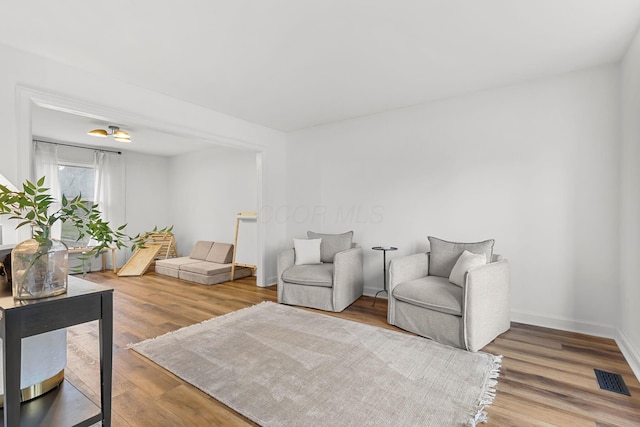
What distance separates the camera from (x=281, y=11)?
208 cm

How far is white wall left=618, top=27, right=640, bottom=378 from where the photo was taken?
2.33m

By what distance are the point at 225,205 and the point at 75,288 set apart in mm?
5050

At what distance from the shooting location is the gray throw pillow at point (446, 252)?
316cm

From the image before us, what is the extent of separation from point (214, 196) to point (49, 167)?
2.91 metres

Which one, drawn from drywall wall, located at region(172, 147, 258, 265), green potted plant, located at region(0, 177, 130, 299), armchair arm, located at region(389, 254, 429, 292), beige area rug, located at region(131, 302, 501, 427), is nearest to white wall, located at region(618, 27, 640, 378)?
beige area rug, located at region(131, 302, 501, 427)

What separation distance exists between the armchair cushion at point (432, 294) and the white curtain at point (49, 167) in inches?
240

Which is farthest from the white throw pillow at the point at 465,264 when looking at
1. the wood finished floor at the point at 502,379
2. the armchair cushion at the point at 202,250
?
the armchair cushion at the point at 202,250

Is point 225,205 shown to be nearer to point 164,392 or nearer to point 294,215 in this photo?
point 294,215

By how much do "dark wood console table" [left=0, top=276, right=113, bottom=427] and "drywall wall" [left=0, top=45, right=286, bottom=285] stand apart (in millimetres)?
1570

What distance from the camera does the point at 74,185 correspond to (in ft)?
20.2

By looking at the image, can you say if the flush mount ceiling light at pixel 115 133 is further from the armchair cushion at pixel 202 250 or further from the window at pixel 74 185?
the armchair cushion at pixel 202 250

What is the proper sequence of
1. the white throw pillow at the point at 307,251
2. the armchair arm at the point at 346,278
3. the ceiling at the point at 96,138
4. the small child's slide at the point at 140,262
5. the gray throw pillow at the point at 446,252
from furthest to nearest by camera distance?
the small child's slide at the point at 140,262, the ceiling at the point at 96,138, the white throw pillow at the point at 307,251, the armchair arm at the point at 346,278, the gray throw pillow at the point at 446,252

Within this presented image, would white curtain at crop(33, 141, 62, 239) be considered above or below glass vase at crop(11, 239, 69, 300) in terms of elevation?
above

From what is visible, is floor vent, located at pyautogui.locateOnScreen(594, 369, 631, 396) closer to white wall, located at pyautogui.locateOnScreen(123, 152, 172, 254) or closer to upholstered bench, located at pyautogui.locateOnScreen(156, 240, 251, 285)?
upholstered bench, located at pyautogui.locateOnScreen(156, 240, 251, 285)
